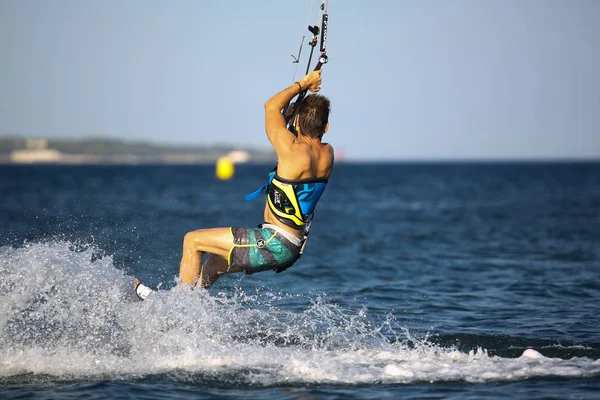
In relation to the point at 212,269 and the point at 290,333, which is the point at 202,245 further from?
the point at 290,333

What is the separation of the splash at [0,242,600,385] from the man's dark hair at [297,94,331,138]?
207 cm

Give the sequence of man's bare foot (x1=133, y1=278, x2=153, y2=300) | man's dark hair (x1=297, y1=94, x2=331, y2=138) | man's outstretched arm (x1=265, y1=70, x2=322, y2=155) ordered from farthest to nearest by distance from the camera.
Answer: man's bare foot (x1=133, y1=278, x2=153, y2=300) → man's dark hair (x1=297, y1=94, x2=331, y2=138) → man's outstretched arm (x1=265, y1=70, x2=322, y2=155)

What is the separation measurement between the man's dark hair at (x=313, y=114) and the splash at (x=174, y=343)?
6.80 feet

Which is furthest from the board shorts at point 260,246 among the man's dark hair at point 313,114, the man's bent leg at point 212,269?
the man's dark hair at point 313,114

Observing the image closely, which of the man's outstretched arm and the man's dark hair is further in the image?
the man's dark hair

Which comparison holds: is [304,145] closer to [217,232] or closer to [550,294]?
[217,232]

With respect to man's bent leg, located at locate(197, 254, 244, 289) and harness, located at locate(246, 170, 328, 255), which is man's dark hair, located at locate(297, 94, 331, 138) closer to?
harness, located at locate(246, 170, 328, 255)

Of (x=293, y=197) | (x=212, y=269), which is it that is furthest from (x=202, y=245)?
(x=293, y=197)

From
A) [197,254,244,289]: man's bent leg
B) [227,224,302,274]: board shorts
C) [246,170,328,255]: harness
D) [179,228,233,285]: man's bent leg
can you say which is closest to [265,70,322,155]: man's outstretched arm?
[246,170,328,255]: harness

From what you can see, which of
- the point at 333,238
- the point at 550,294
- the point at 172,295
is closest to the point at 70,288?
the point at 172,295

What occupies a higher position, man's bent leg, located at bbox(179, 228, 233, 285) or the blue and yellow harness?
the blue and yellow harness

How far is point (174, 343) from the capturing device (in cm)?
804

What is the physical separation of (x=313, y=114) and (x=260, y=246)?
1.43 meters

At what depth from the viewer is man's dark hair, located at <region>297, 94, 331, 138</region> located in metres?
7.55
